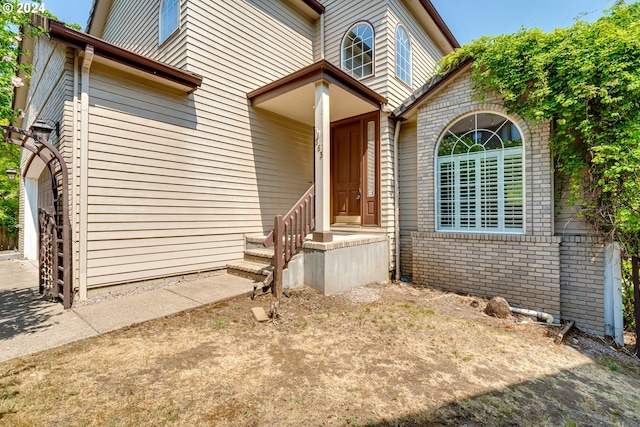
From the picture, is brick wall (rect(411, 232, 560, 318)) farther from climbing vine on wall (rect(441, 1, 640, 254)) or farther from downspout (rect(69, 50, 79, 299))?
downspout (rect(69, 50, 79, 299))

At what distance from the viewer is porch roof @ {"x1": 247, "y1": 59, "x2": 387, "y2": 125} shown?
202 inches

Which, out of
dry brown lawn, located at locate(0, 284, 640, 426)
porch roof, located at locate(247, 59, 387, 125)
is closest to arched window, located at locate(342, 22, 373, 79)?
porch roof, located at locate(247, 59, 387, 125)

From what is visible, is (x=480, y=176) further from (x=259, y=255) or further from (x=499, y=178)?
(x=259, y=255)

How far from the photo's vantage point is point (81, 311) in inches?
152

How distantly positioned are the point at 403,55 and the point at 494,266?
5507 mm

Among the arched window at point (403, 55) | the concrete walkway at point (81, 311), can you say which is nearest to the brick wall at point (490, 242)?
the arched window at point (403, 55)

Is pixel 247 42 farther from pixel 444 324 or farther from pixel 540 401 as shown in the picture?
pixel 540 401

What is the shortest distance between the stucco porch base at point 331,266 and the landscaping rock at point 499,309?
2090mm

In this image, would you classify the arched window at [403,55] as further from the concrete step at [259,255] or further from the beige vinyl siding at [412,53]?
the concrete step at [259,255]

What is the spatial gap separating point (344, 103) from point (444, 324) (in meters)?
4.63

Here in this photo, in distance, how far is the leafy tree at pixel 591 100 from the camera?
3.91m

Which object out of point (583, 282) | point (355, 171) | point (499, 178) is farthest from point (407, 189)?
point (583, 282)

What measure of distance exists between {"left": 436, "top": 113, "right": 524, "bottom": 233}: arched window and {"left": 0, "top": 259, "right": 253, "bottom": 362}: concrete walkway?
4207 millimetres

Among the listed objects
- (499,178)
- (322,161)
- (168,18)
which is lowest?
(499,178)
